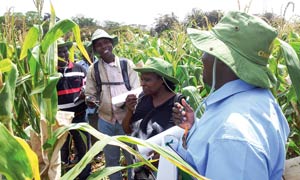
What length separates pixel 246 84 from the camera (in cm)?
112

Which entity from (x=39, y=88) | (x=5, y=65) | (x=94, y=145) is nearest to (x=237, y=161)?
(x=94, y=145)

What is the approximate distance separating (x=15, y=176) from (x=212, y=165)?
475 mm

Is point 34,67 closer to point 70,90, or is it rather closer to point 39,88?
point 39,88

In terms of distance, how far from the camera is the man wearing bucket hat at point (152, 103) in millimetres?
2146

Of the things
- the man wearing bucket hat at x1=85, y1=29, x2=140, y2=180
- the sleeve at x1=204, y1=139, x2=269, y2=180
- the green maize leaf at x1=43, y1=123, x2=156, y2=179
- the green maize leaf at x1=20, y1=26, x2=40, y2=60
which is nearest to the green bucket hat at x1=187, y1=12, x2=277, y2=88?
the sleeve at x1=204, y1=139, x2=269, y2=180

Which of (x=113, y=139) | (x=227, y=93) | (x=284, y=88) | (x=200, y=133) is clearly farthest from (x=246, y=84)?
(x=284, y=88)

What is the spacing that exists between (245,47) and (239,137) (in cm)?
28

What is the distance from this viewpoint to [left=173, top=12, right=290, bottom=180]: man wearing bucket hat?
0.96 meters

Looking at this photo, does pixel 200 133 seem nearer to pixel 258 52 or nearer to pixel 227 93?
pixel 227 93

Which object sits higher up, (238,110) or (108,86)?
(238,110)

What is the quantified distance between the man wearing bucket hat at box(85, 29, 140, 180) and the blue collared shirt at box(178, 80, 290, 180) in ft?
6.09

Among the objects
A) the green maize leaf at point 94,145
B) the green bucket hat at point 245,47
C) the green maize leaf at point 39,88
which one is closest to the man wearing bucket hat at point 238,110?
the green bucket hat at point 245,47

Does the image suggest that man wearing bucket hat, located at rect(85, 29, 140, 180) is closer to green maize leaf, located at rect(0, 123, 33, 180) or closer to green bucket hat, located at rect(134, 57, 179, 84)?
green bucket hat, located at rect(134, 57, 179, 84)

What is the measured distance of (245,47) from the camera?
3.62 ft
